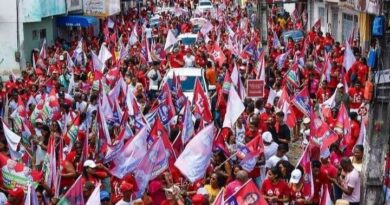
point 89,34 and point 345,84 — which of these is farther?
point 89,34

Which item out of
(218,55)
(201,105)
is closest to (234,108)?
(201,105)

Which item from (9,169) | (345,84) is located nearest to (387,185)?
(9,169)

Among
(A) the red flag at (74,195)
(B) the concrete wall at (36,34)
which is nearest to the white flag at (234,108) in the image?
(A) the red flag at (74,195)

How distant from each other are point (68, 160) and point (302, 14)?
31.5 meters

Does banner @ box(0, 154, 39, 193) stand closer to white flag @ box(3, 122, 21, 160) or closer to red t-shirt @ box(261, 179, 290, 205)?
white flag @ box(3, 122, 21, 160)

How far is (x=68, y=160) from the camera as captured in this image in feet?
38.1

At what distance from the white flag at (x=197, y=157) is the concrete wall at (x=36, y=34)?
20443 mm

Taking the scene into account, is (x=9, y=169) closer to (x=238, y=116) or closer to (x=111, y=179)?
(x=111, y=179)

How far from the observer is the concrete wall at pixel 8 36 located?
3041 cm

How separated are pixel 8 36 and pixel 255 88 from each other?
637 inches

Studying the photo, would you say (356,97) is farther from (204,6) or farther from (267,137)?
(204,6)

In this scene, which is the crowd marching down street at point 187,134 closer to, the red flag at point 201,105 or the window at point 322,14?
the red flag at point 201,105

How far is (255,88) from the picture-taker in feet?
54.9

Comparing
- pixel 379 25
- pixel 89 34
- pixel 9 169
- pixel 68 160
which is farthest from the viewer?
pixel 89 34
